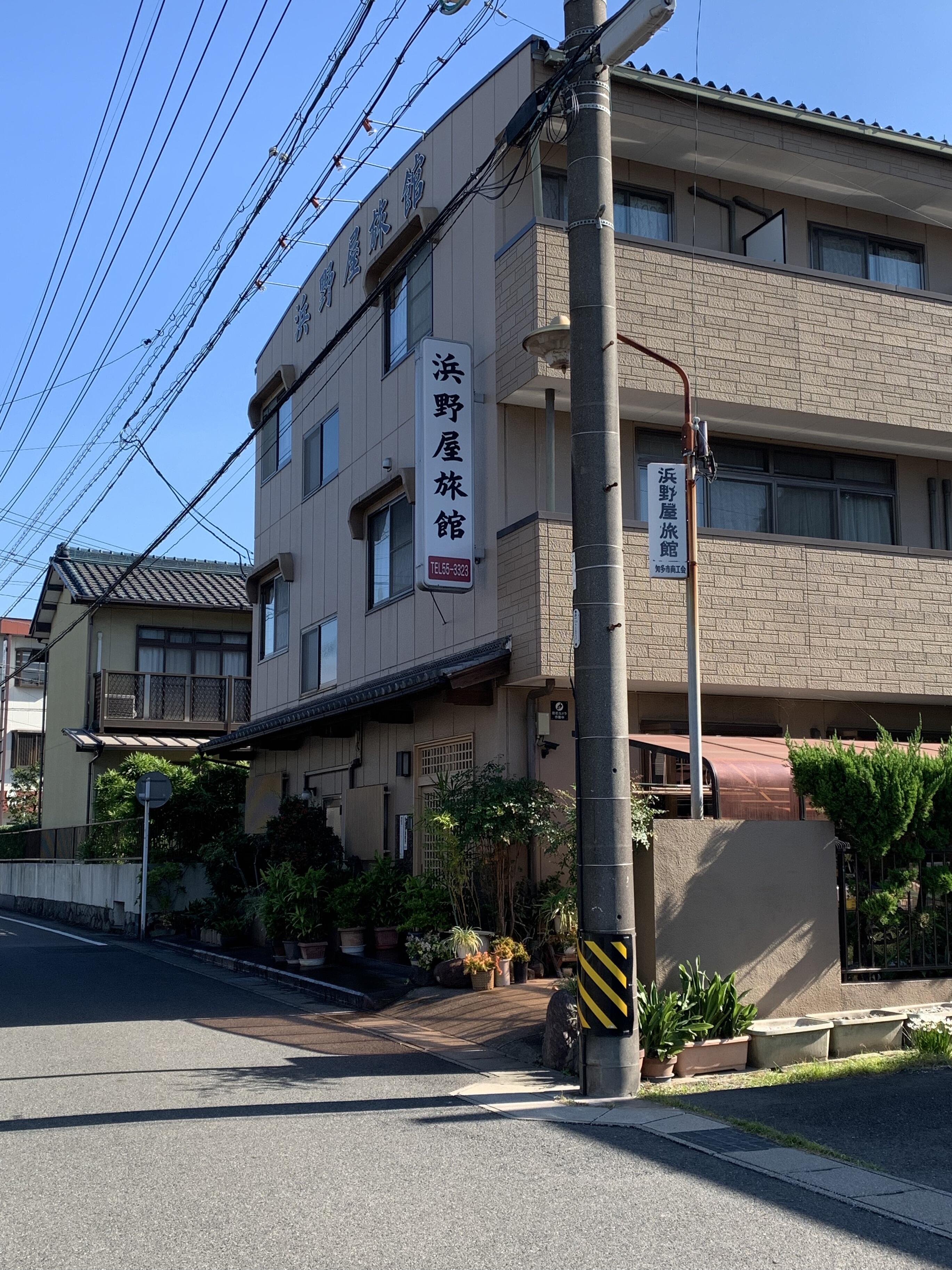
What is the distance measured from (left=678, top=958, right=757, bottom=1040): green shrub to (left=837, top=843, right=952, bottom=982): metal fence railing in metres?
1.69

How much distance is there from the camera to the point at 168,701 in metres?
34.2

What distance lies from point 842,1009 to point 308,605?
13.0m

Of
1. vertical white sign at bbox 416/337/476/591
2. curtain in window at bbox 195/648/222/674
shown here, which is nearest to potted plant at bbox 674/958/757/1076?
vertical white sign at bbox 416/337/476/591

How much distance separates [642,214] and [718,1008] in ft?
34.4

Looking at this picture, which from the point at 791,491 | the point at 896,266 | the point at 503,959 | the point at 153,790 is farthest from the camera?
the point at 153,790

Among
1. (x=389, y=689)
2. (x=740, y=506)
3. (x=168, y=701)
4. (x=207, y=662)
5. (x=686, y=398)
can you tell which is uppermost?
(x=207, y=662)

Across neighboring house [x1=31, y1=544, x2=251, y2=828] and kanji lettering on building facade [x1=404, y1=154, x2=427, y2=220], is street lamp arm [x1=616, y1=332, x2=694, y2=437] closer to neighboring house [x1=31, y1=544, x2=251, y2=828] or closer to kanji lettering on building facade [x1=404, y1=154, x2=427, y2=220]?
kanji lettering on building facade [x1=404, y1=154, x2=427, y2=220]

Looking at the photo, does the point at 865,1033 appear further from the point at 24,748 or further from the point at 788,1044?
the point at 24,748

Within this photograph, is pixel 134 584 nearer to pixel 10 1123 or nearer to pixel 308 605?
pixel 308 605

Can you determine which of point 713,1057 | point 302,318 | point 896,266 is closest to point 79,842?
point 302,318

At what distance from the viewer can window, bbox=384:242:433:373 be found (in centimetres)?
1736

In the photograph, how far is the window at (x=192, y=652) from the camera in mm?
35406

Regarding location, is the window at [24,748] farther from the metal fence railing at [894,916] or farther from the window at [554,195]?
the metal fence railing at [894,916]

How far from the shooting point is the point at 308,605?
21547 millimetres
